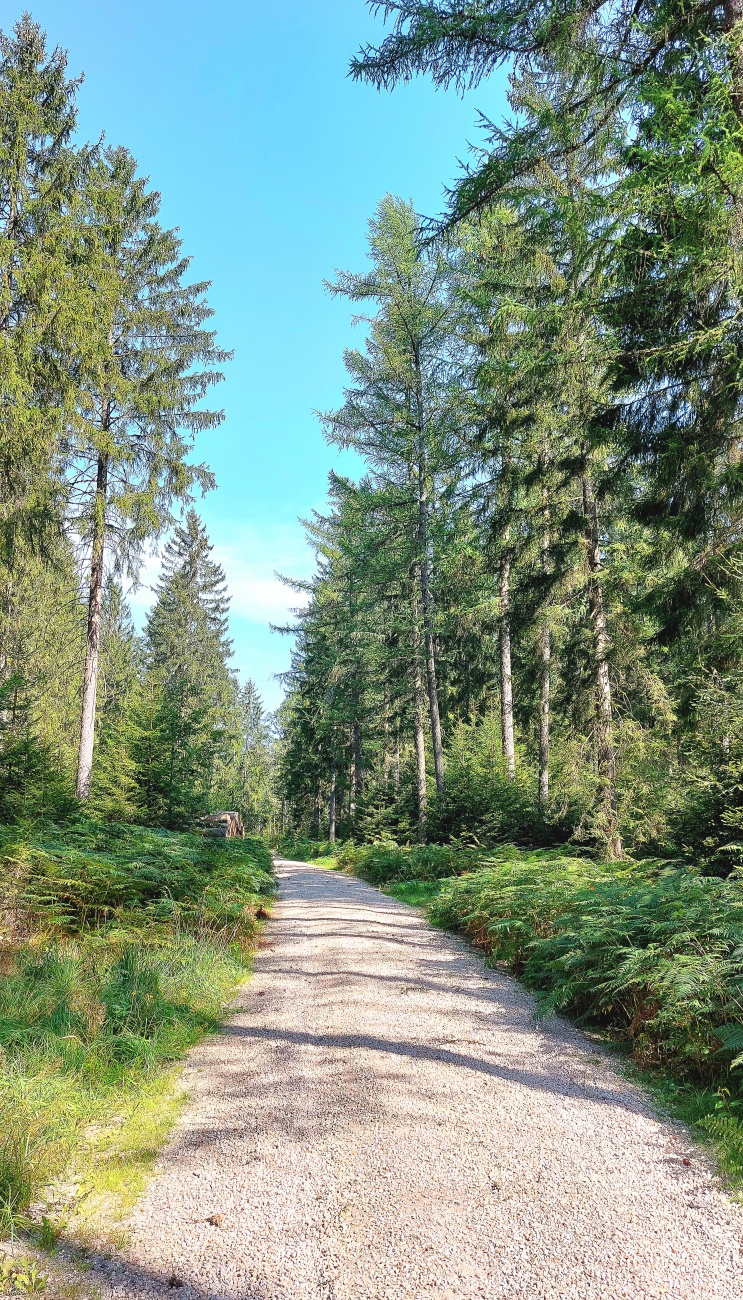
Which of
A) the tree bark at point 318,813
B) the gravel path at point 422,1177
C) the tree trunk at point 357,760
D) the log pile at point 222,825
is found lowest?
the tree bark at point 318,813

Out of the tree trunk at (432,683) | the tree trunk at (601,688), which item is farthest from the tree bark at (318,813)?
the tree trunk at (601,688)

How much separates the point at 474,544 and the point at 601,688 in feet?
14.9

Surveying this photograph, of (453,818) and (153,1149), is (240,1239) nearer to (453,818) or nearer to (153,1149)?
(153,1149)

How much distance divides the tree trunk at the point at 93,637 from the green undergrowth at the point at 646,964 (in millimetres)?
9468

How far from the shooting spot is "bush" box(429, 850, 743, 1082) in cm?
343

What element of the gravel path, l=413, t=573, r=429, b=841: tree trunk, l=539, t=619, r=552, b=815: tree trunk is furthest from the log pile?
the gravel path

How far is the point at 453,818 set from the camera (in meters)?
14.0

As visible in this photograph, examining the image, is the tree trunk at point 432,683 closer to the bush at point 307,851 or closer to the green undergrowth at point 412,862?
the green undergrowth at point 412,862

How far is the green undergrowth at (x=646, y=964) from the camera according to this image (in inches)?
128

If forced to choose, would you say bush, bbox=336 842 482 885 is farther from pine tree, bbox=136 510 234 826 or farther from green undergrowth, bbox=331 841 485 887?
pine tree, bbox=136 510 234 826

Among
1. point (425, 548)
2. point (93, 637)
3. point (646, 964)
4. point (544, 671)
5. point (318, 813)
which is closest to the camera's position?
point (646, 964)

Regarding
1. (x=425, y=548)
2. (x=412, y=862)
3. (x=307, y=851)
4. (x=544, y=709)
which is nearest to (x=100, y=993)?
(x=412, y=862)

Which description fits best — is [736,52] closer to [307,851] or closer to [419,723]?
[419,723]

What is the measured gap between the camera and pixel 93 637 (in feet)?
46.0
